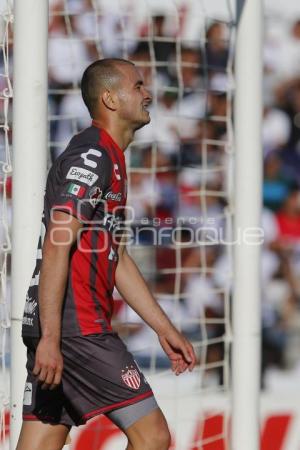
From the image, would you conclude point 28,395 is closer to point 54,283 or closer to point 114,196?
point 54,283

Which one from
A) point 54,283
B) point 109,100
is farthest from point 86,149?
point 54,283

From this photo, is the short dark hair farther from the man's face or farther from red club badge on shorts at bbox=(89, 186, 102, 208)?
red club badge on shorts at bbox=(89, 186, 102, 208)

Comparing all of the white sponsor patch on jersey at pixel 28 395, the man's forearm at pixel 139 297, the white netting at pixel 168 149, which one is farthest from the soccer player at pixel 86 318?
the white netting at pixel 168 149

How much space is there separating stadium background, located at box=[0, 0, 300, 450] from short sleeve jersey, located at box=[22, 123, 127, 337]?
238 centimetres

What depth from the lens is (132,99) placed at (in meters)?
3.15

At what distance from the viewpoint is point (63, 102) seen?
6094mm

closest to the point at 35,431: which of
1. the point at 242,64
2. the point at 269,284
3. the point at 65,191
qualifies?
the point at 65,191

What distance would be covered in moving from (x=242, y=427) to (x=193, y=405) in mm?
841

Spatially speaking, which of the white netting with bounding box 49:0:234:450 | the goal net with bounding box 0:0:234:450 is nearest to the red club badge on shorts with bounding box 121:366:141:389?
the goal net with bounding box 0:0:234:450

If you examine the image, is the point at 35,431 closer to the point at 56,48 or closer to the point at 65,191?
the point at 65,191

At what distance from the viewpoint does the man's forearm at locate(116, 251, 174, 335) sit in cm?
321

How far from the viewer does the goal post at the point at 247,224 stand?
406 centimetres

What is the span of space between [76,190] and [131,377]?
24.9 inches

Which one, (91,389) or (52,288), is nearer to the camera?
(52,288)
